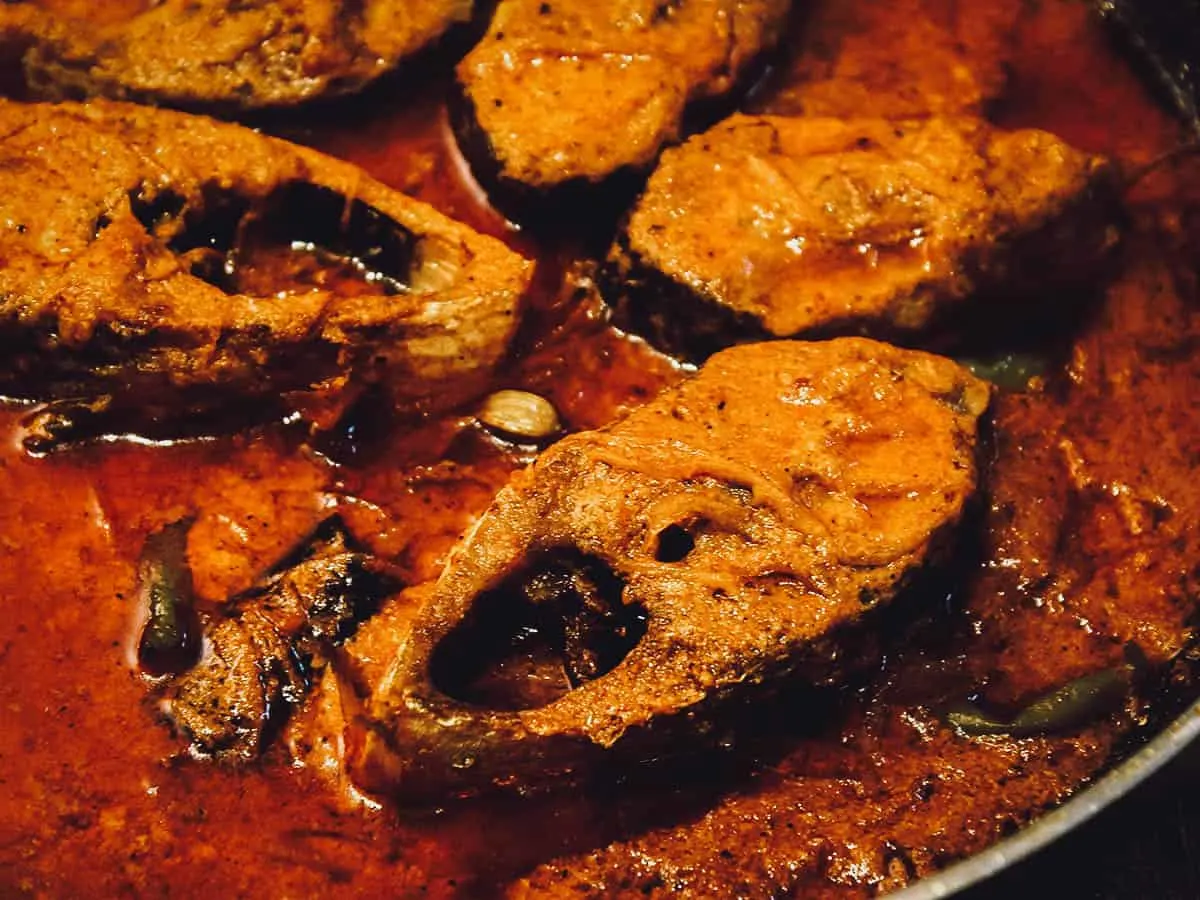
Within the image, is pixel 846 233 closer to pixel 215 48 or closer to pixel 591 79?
pixel 591 79

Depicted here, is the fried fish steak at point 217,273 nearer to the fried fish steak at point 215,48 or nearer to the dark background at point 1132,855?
the fried fish steak at point 215,48

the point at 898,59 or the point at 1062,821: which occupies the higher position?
the point at 898,59

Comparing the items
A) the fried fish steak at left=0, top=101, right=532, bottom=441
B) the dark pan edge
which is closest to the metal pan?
the dark pan edge

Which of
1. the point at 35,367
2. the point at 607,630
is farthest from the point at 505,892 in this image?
the point at 35,367

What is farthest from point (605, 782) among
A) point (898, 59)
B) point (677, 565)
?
point (898, 59)

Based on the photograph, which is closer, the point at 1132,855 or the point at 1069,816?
the point at 1069,816

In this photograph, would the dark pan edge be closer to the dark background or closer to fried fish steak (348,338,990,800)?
the dark background

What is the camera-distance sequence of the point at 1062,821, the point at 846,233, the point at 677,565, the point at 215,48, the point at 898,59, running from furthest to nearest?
the point at 898,59 < the point at 215,48 < the point at 846,233 < the point at 677,565 < the point at 1062,821

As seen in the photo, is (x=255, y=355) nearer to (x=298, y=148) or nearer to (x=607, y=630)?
(x=298, y=148)
